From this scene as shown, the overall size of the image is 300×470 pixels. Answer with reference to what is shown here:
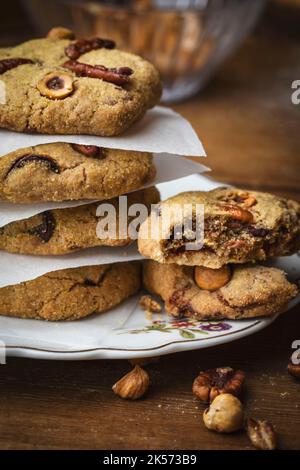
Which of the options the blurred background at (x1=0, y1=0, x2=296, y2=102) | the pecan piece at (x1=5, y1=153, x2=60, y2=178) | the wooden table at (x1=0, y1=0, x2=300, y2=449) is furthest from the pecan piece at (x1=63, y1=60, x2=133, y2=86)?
the blurred background at (x1=0, y1=0, x2=296, y2=102)

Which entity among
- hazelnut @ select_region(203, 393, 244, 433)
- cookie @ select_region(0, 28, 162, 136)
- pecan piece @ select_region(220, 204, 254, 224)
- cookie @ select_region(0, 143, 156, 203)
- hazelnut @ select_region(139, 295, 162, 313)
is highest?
cookie @ select_region(0, 28, 162, 136)

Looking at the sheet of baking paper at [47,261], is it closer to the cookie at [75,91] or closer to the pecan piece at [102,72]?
the cookie at [75,91]

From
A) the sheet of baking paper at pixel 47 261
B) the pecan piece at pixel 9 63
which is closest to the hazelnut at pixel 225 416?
the sheet of baking paper at pixel 47 261

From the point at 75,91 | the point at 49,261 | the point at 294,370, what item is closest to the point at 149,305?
the point at 49,261

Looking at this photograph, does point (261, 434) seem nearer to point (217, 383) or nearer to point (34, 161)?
Result: point (217, 383)

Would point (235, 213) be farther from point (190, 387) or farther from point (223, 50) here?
point (223, 50)

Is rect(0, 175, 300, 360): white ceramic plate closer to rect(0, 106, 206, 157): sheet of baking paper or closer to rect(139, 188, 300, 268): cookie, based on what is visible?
rect(139, 188, 300, 268): cookie
